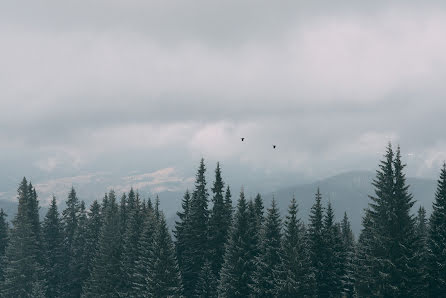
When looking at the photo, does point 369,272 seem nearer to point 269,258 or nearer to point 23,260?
point 269,258

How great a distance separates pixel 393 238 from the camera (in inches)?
1818

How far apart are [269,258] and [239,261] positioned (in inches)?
178

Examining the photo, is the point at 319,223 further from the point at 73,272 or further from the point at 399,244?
the point at 73,272

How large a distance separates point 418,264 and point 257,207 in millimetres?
33999

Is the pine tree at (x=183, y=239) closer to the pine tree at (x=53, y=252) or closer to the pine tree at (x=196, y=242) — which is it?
the pine tree at (x=196, y=242)

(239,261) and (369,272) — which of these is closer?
(369,272)

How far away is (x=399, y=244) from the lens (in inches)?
1801

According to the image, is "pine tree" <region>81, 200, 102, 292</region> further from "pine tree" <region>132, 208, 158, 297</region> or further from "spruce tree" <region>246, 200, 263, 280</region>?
"spruce tree" <region>246, 200, 263, 280</region>

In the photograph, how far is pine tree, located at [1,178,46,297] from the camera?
8738cm

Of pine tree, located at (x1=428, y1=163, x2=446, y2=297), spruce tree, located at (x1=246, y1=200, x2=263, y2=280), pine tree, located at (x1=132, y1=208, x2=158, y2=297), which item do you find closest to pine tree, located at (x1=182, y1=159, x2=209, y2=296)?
pine tree, located at (x1=132, y1=208, x2=158, y2=297)

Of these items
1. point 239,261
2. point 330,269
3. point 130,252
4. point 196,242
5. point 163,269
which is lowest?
point 330,269

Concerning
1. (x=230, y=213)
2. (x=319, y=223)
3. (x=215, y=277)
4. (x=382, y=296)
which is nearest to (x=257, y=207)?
(x=230, y=213)

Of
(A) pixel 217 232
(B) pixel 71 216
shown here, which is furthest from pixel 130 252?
(B) pixel 71 216

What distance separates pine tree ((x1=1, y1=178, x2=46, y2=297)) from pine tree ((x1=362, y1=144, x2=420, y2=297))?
64552 mm
